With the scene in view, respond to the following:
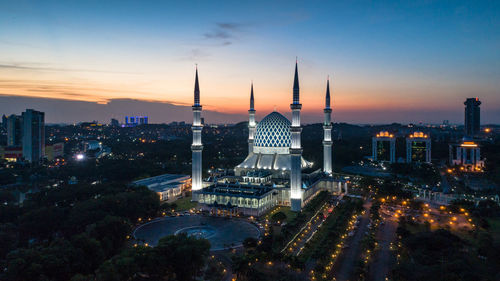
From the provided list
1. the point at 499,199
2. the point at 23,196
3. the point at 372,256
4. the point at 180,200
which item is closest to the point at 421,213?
the point at 499,199

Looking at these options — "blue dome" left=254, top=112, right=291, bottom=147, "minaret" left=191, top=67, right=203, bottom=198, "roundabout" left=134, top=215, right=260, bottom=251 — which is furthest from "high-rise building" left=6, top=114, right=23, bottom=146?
"roundabout" left=134, top=215, right=260, bottom=251

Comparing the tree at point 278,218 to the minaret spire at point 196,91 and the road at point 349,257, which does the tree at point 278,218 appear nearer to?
the road at point 349,257

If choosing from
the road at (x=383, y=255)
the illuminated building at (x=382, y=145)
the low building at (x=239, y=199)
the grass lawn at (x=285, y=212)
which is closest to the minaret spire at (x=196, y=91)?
the low building at (x=239, y=199)

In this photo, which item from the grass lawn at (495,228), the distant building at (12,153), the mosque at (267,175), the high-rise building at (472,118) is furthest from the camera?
the high-rise building at (472,118)

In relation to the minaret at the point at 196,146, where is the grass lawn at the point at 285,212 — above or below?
below

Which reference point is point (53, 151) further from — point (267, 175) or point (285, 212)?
point (285, 212)

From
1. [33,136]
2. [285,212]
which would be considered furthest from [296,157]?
[33,136]
